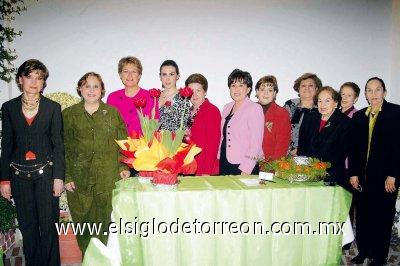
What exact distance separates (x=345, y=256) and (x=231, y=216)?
1964mm

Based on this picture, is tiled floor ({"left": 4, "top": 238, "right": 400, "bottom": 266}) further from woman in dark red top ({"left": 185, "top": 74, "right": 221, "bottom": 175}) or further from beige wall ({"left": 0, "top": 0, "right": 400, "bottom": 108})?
beige wall ({"left": 0, "top": 0, "right": 400, "bottom": 108})

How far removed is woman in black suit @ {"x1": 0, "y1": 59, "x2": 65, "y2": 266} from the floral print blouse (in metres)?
1.03

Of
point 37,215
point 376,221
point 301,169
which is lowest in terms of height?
point 376,221

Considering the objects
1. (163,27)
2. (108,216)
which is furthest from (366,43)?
(108,216)

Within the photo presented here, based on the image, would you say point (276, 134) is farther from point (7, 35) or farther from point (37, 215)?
point (7, 35)

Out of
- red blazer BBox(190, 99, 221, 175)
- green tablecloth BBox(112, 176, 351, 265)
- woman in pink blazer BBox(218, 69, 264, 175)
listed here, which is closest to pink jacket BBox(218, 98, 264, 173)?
woman in pink blazer BBox(218, 69, 264, 175)

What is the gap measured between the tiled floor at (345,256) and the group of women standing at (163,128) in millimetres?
161

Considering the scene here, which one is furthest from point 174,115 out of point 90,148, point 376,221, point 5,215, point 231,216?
point 376,221

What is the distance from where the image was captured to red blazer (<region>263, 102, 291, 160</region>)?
3.46 metres

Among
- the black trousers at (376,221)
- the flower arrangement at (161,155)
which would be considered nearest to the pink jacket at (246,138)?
the flower arrangement at (161,155)

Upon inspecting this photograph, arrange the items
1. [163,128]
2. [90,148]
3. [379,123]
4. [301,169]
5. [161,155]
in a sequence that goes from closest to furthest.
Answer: [161,155] → [301,169] → [90,148] → [379,123] → [163,128]

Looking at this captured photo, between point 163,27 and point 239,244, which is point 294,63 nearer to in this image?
point 163,27

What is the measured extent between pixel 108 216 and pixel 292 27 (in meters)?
3.87

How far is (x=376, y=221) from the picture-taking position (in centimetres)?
322
